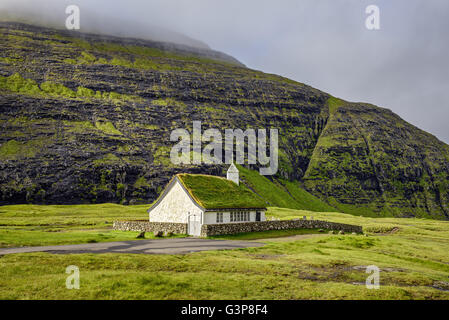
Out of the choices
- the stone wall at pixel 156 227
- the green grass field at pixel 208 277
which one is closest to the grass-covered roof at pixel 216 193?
the stone wall at pixel 156 227

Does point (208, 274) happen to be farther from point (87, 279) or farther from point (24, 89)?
point (24, 89)

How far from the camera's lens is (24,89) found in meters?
183

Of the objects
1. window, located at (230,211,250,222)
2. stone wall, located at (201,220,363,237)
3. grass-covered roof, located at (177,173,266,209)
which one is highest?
grass-covered roof, located at (177,173,266,209)

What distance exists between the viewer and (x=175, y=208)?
52188mm

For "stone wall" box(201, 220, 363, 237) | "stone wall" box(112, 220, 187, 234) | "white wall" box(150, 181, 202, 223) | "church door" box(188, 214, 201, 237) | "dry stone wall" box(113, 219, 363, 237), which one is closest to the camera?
"stone wall" box(201, 220, 363, 237)

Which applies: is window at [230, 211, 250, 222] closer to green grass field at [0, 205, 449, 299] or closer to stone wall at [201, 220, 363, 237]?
stone wall at [201, 220, 363, 237]

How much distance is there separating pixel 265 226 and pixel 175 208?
13.1 metres

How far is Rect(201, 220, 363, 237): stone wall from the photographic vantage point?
44.3 m

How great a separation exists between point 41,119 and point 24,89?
26.0m

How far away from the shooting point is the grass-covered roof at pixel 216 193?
50.3 m

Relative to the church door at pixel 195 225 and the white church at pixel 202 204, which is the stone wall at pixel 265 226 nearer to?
the church door at pixel 195 225

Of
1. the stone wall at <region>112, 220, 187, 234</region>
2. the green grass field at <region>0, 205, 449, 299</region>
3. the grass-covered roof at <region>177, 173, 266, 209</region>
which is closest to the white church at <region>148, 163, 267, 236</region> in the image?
the grass-covered roof at <region>177, 173, 266, 209</region>

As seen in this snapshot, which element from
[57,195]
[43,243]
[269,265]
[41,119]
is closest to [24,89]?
[41,119]

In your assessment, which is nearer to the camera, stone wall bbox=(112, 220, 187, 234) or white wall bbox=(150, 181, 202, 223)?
stone wall bbox=(112, 220, 187, 234)
